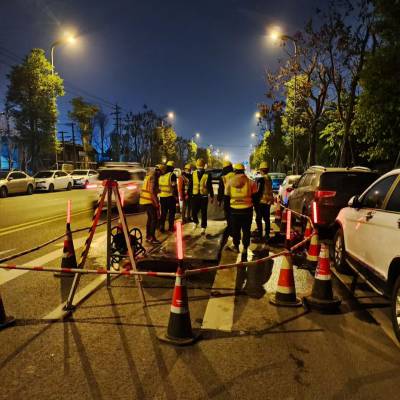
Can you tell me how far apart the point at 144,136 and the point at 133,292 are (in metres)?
79.0

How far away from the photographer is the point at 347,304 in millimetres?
5633

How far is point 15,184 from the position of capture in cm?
2727

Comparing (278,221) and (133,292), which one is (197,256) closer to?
(133,292)

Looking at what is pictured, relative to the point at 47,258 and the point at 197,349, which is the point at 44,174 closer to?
the point at 47,258

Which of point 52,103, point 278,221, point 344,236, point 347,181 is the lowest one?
point 278,221

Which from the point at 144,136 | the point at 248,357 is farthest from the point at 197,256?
the point at 144,136

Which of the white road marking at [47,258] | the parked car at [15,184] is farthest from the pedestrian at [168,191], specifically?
the parked car at [15,184]

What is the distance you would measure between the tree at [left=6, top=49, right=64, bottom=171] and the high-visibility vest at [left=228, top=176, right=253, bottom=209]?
33.1m

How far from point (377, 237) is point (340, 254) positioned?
2081 millimetres

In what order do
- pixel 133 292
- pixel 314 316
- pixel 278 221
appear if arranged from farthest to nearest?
pixel 278 221, pixel 133 292, pixel 314 316

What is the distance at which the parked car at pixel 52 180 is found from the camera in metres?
31.7

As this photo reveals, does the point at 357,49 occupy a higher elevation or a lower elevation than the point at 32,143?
higher

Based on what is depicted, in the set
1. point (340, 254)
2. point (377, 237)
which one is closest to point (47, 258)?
point (340, 254)

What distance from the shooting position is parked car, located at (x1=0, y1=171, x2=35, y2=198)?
2605cm
